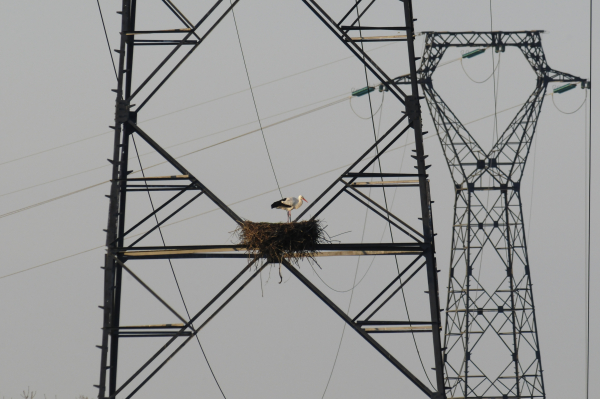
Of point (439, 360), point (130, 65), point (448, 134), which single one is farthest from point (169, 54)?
point (448, 134)

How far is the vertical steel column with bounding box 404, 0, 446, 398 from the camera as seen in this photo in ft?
48.6

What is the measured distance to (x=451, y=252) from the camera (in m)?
30.5

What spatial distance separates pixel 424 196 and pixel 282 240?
82.6 inches

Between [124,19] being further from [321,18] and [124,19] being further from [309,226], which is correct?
[309,226]

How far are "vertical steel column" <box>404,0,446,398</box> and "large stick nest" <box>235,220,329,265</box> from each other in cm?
146

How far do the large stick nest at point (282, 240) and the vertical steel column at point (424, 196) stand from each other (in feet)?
4.79

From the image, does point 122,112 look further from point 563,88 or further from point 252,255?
point 563,88

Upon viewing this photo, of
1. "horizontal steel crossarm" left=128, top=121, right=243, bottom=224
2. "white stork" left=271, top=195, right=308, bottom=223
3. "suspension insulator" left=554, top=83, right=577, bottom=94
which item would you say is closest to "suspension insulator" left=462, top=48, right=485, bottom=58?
"suspension insulator" left=554, top=83, right=577, bottom=94

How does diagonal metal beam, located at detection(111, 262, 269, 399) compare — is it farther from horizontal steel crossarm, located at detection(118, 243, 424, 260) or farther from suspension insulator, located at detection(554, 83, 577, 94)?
suspension insulator, located at detection(554, 83, 577, 94)

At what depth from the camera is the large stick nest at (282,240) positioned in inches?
586

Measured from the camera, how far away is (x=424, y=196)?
49.6 feet

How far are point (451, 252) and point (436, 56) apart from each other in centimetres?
555

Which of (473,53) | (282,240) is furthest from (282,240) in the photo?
(473,53)

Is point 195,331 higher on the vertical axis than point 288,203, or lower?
lower
